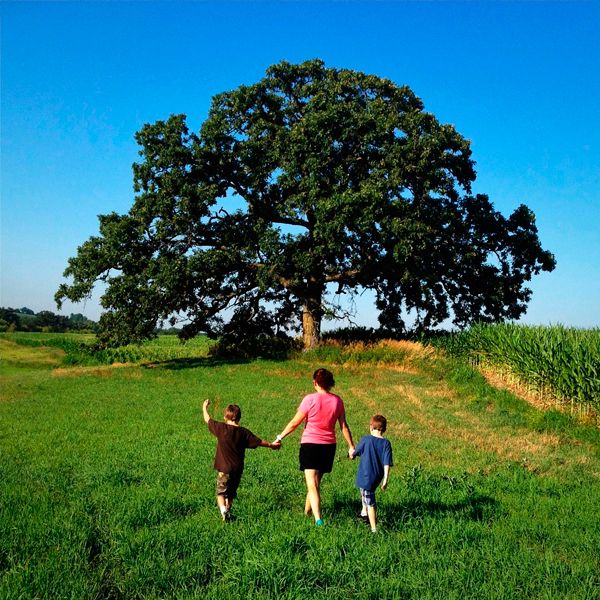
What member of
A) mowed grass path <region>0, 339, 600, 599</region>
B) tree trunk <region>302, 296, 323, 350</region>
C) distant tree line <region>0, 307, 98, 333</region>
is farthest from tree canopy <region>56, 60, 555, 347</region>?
distant tree line <region>0, 307, 98, 333</region>

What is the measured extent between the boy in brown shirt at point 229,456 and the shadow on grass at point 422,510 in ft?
5.50

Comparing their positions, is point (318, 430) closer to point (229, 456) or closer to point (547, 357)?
point (229, 456)

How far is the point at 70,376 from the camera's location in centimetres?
2805

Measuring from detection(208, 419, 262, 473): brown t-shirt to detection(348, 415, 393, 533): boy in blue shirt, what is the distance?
4.86 feet

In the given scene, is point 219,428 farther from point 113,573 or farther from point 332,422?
point 113,573

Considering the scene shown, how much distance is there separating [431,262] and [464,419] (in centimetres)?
1337

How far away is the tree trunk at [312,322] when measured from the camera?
31812 mm

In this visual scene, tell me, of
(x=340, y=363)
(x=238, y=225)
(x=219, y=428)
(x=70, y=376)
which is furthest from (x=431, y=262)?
(x=219, y=428)

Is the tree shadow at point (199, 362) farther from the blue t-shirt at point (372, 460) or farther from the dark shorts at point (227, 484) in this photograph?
the blue t-shirt at point (372, 460)

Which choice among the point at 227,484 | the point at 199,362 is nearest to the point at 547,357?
the point at 227,484

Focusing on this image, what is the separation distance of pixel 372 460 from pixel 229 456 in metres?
1.92

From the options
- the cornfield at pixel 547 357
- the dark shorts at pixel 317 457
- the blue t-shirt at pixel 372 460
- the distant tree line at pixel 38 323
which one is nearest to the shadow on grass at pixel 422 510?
the blue t-shirt at pixel 372 460

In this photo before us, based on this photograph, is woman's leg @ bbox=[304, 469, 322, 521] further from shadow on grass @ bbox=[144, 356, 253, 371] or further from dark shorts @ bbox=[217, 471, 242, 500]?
shadow on grass @ bbox=[144, 356, 253, 371]

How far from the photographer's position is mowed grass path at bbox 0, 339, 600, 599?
5863 millimetres
